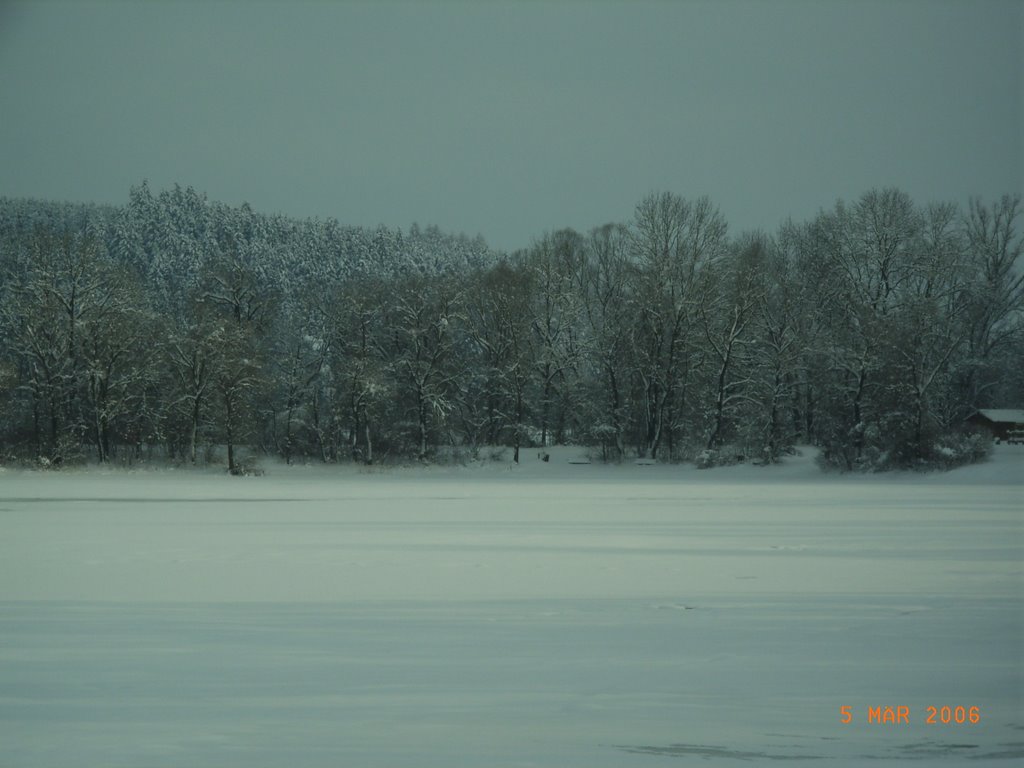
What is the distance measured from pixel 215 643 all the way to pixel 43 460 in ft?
142

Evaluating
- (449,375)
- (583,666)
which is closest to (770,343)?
(449,375)

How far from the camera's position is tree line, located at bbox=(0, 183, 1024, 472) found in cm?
5066

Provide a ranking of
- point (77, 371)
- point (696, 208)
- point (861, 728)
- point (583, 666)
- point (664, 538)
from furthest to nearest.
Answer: point (696, 208), point (77, 371), point (664, 538), point (583, 666), point (861, 728)

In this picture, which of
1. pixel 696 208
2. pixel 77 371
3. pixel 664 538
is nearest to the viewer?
pixel 664 538

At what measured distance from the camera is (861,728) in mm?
7188

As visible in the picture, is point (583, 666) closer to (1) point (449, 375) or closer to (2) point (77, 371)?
(2) point (77, 371)

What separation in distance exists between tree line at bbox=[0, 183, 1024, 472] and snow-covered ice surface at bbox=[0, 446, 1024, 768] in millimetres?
29038
